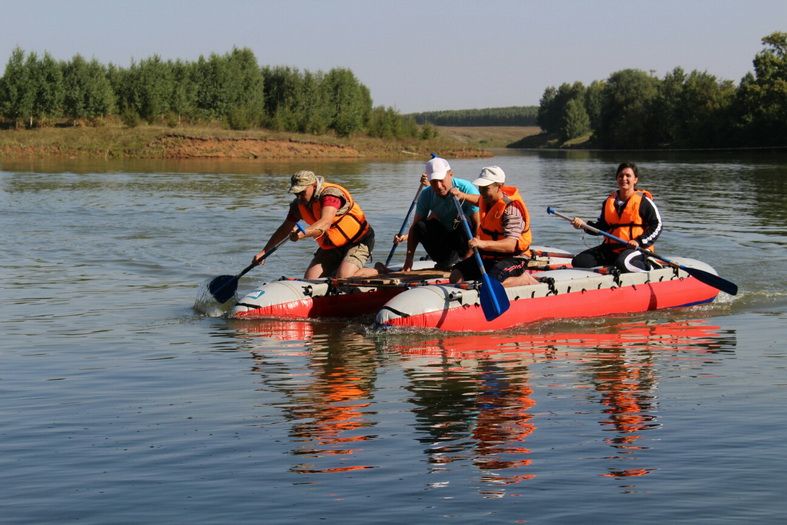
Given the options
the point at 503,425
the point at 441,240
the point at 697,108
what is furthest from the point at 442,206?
the point at 697,108

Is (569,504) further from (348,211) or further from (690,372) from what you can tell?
(348,211)

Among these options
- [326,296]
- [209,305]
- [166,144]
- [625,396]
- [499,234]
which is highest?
[166,144]

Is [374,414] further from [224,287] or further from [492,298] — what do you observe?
[224,287]

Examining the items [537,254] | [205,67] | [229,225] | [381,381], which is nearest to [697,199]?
[229,225]

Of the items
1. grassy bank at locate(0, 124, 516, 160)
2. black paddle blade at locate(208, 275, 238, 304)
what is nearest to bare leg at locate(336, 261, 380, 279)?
black paddle blade at locate(208, 275, 238, 304)

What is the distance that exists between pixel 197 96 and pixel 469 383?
6994 centimetres

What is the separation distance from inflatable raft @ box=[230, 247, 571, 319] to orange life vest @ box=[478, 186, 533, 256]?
2.66ft

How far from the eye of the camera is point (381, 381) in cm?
863

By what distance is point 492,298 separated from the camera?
10477 mm

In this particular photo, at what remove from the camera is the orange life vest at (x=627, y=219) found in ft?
39.9

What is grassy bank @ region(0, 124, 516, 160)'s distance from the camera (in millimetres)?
61781

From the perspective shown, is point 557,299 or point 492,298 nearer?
point 492,298

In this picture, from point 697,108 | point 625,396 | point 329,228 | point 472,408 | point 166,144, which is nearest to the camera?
point 472,408

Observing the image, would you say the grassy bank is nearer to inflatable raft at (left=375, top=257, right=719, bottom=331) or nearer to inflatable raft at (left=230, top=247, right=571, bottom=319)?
inflatable raft at (left=230, top=247, right=571, bottom=319)
